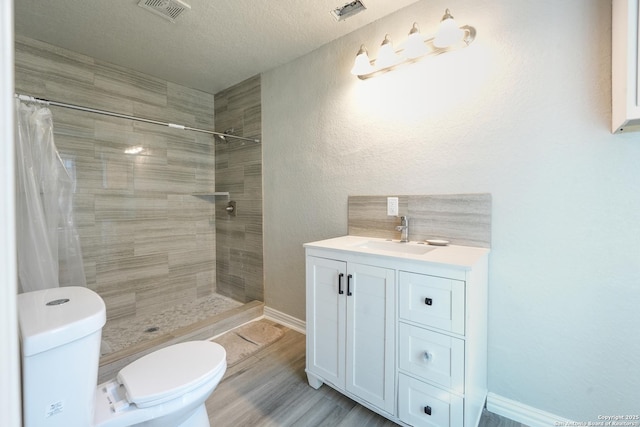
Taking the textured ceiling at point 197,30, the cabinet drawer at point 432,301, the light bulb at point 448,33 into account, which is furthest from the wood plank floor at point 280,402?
the textured ceiling at point 197,30

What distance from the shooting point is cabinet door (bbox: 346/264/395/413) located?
1307mm

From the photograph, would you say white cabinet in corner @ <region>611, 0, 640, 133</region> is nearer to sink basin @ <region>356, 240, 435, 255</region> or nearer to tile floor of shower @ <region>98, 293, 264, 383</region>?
sink basin @ <region>356, 240, 435, 255</region>

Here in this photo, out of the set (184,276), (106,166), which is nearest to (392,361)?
(184,276)

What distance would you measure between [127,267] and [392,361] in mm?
2472

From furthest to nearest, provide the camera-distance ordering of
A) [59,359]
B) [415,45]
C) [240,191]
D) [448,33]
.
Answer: [240,191]
[415,45]
[448,33]
[59,359]

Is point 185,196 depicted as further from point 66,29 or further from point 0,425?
point 0,425

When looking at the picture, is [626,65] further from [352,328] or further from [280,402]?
[280,402]

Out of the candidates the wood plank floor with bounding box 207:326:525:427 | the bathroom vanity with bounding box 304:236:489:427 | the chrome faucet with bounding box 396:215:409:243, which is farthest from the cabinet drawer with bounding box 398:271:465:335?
the wood plank floor with bounding box 207:326:525:427

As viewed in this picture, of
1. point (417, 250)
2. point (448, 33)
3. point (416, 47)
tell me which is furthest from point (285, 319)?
point (448, 33)

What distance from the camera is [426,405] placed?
47.9 inches

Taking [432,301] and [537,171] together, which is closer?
[432,301]

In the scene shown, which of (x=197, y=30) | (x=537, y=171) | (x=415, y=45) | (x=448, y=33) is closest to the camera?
(x=537, y=171)

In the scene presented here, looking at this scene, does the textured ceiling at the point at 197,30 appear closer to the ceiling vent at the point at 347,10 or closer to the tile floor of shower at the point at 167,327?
the ceiling vent at the point at 347,10

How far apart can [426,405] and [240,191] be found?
234 centimetres
